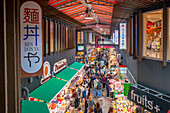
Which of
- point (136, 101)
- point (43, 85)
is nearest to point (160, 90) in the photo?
point (136, 101)

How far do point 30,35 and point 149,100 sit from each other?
183 inches

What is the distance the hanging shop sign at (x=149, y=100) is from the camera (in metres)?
5.71

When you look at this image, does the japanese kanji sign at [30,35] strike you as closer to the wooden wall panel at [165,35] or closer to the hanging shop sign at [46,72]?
the wooden wall panel at [165,35]

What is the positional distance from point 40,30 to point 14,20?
213 cm

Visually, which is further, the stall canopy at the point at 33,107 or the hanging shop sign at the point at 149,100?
the hanging shop sign at the point at 149,100

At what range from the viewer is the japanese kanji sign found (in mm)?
4617

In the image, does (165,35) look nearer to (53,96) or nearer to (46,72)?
(53,96)

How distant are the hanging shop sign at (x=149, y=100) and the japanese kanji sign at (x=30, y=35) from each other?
404 centimetres

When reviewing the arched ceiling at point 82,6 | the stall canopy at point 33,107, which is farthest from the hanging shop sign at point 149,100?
the arched ceiling at point 82,6

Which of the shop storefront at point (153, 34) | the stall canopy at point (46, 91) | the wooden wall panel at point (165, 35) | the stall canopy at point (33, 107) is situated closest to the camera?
the stall canopy at point (33, 107)

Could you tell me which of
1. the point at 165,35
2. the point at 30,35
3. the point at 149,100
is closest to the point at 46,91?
the point at 30,35

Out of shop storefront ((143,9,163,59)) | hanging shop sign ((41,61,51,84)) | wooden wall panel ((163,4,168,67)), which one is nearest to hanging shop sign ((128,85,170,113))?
wooden wall panel ((163,4,168,67))

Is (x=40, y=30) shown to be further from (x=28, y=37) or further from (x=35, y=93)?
(x=35, y=93)

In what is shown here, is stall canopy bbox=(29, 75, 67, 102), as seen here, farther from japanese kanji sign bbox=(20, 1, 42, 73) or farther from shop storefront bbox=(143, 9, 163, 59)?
shop storefront bbox=(143, 9, 163, 59)
